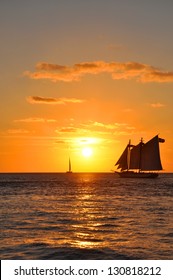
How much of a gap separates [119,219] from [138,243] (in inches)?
426

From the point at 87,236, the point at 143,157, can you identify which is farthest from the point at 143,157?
the point at 87,236

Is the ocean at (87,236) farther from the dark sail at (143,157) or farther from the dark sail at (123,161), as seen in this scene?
the dark sail at (123,161)

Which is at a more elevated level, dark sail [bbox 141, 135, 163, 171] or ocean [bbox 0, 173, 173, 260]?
dark sail [bbox 141, 135, 163, 171]

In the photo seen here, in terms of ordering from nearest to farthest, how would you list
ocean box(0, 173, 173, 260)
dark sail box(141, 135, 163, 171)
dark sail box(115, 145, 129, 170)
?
1. ocean box(0, 173, 173, 260)
2. dark sail box(141, 135, 163, 171)
3. dark sail box(115, 145, 129, 170)

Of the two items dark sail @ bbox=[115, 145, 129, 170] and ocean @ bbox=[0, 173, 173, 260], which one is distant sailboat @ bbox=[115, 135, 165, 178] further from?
ocean @ bbox=[0, 173, 173, 260]

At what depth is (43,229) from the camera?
97.5 ft

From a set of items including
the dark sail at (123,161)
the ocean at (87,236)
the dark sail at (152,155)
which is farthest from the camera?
the dark sail at (123,161)

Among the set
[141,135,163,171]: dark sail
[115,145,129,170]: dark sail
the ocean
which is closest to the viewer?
the ocean

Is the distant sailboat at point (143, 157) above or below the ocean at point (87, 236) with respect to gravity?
above

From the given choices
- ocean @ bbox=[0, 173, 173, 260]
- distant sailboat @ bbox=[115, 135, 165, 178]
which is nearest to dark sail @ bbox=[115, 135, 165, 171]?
distant sailboat @ bbox=[115, 135, 165, 178]

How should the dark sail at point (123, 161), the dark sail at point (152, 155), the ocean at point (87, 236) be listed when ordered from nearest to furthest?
the ocean at point (87, 236)
the dark sail at point (152, 155)
the dark sail at point (123, 161)

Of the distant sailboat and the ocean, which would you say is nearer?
the ocean

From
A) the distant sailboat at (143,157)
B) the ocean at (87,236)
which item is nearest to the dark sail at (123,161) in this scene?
the distant sailboat at (143,157)
